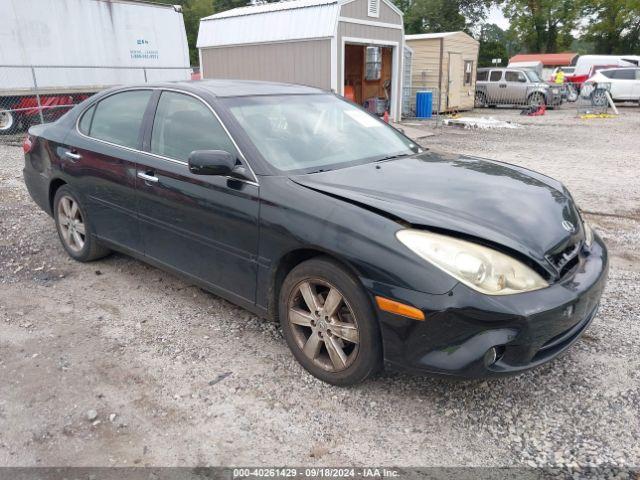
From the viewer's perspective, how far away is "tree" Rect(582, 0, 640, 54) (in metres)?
45.7

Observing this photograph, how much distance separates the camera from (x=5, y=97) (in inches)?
493

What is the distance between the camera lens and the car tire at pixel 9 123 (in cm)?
1295

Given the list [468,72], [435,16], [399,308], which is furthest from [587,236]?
→ [435,16]

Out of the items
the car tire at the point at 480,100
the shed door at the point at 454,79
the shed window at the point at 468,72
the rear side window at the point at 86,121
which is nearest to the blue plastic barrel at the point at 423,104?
the shed door at the point at 454,79

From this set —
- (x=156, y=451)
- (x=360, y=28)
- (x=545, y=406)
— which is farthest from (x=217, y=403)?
(x=360, y=28)

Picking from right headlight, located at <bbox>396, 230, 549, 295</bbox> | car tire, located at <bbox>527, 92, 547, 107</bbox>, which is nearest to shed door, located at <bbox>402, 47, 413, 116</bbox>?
car tire, located at <bbox>527, 92, 547, 107</bbox>

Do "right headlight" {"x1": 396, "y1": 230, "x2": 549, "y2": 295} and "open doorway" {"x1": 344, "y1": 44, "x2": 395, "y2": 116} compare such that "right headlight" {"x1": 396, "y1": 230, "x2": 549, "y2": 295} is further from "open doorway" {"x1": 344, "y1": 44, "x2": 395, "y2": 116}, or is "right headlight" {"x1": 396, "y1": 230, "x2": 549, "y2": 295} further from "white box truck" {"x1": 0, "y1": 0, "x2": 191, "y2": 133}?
"open doorway" {"x1": 344, "y1": 44, "x2": 395, "y2": 116}

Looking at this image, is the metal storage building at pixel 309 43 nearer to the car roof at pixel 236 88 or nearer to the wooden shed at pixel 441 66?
the wooden shed at pixel 441 66

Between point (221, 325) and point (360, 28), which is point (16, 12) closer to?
point (360, 28)

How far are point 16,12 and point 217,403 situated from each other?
519 inches

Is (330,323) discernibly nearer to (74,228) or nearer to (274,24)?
(74,228)

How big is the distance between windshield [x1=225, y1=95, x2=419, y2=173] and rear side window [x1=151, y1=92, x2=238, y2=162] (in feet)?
0.52

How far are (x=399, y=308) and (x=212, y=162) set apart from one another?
4.52 ft

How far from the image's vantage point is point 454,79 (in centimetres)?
2144
